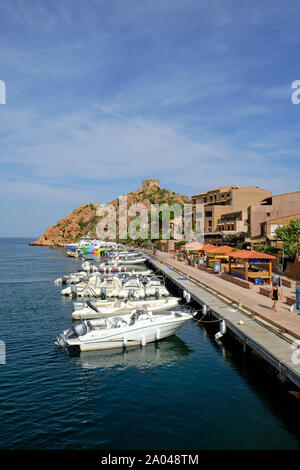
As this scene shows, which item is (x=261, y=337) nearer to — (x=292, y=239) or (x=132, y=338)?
(x=132, y=338)

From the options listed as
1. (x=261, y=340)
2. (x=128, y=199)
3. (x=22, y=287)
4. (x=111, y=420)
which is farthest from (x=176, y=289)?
(x=128, y=199)

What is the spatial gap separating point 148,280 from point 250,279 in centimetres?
1317

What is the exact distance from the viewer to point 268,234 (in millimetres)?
58719

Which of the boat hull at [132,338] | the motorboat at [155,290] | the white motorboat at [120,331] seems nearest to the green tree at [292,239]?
the motorboat at [155,290]

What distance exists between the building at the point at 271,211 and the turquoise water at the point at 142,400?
4799 centimetres

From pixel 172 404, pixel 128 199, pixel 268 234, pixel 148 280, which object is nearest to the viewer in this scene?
pixel 172 404

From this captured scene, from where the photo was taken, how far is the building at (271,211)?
222 ft

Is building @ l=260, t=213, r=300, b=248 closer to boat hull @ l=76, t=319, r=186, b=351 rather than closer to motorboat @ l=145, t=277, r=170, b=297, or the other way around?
motorboat @ l=145, t=277, r=170, b=297

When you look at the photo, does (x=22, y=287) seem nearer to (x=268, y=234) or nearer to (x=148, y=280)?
(x=148, y=280)

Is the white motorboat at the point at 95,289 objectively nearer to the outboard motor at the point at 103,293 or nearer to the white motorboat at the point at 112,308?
the outboard motor at the point at 103,293

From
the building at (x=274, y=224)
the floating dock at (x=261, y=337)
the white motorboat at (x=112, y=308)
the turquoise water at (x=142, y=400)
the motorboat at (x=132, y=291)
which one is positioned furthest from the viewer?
the building at (x=274, y=224)

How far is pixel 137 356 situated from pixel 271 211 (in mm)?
57634

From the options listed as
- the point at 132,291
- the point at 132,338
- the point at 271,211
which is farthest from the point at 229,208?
the point at 132,338

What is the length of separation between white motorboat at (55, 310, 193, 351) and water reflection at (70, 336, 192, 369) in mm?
392
